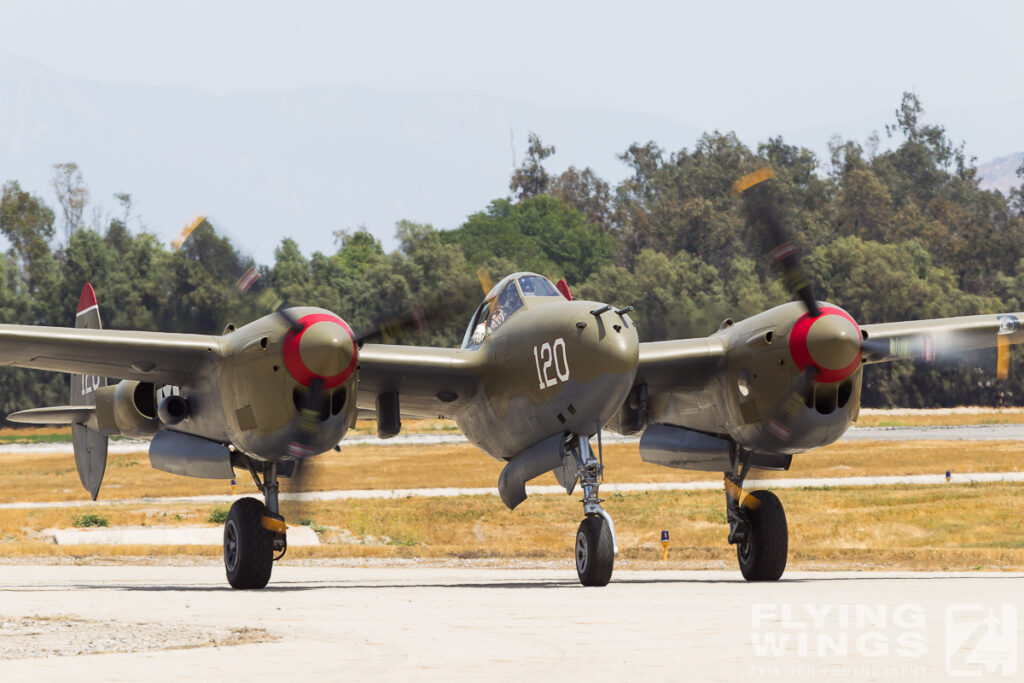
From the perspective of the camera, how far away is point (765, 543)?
2286cm

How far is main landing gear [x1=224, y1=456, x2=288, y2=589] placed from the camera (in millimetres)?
21891

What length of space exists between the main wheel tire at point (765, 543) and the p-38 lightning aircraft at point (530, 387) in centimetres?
3

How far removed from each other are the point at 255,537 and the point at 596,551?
582 cm

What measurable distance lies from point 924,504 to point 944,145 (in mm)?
156584

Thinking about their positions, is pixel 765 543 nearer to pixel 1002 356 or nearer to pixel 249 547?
pixel 1002 356

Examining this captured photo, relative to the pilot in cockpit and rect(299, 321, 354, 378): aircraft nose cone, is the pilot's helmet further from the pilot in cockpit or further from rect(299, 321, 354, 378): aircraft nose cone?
rect(299, 321, 354, 378): aircraft nose cone

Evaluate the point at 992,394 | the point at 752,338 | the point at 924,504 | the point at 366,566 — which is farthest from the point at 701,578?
the point at 992,394

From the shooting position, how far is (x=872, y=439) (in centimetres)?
7325

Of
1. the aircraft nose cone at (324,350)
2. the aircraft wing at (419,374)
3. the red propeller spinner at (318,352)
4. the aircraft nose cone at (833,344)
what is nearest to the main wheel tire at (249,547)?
the aircraft wing at (419,374)

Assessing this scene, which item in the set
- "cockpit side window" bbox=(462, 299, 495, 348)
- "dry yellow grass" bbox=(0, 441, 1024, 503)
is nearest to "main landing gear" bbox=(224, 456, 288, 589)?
"cockpit side window" bbox=(462, 299, 495, 348)

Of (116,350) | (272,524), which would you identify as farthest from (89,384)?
(272,524)

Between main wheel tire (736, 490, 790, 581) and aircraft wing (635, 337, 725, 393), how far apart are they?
93.7 inches

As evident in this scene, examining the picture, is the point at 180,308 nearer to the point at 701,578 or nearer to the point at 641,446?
the point at 641,446

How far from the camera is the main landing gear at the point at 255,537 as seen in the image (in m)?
21.9
